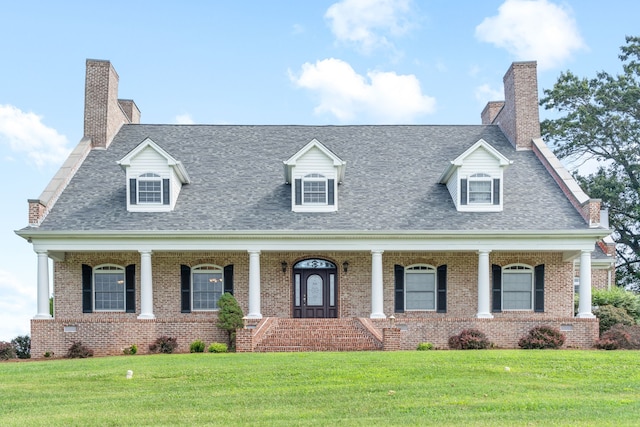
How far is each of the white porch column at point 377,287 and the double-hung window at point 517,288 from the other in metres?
5.15

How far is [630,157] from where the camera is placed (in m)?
40.1

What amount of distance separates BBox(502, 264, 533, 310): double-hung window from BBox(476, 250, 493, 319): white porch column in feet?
6.54

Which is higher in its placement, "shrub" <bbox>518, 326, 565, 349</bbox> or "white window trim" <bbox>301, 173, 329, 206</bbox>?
"white window trim" <bbox>301, 173, 329, 206</bbox>

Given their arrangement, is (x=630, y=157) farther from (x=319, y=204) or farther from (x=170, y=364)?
(x=170, y=364)

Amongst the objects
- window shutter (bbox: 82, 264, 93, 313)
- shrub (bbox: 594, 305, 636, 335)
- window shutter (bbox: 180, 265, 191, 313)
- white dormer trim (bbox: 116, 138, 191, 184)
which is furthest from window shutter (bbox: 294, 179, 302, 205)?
shrub (bbox: 594, 305, 636, 335)

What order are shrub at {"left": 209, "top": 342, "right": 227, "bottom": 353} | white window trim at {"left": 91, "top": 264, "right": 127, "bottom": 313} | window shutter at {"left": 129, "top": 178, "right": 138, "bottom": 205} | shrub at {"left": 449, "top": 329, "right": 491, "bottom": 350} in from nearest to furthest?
shrub at {"left": 209, "top": 342, "right": 227, "bottom": 353} < shrub at {"left": 449, "top": 329, "right": 491, "bottom": 350} < window shutter at {"left": 129, "top": 178, "right": 138, "bottom": 205} < white window trim at {"left": 91, "top": 264, "right": 127, "bottom": 313}

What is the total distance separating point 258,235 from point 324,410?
13392mm

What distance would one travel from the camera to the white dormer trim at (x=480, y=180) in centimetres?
2678

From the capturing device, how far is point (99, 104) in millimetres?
30391

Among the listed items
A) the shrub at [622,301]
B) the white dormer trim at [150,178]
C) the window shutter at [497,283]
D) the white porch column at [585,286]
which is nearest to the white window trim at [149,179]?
the white dormer trim at [150,178]

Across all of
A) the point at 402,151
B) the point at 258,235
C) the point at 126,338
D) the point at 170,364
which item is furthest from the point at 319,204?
the point at 170,364

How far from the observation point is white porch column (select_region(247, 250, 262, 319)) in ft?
83.0

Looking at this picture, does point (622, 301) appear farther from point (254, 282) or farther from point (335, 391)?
point (335, 391)

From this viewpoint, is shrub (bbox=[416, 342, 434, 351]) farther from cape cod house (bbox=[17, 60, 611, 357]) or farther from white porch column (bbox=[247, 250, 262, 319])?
white porch column (bbox=[247, 250, 262, 319])
